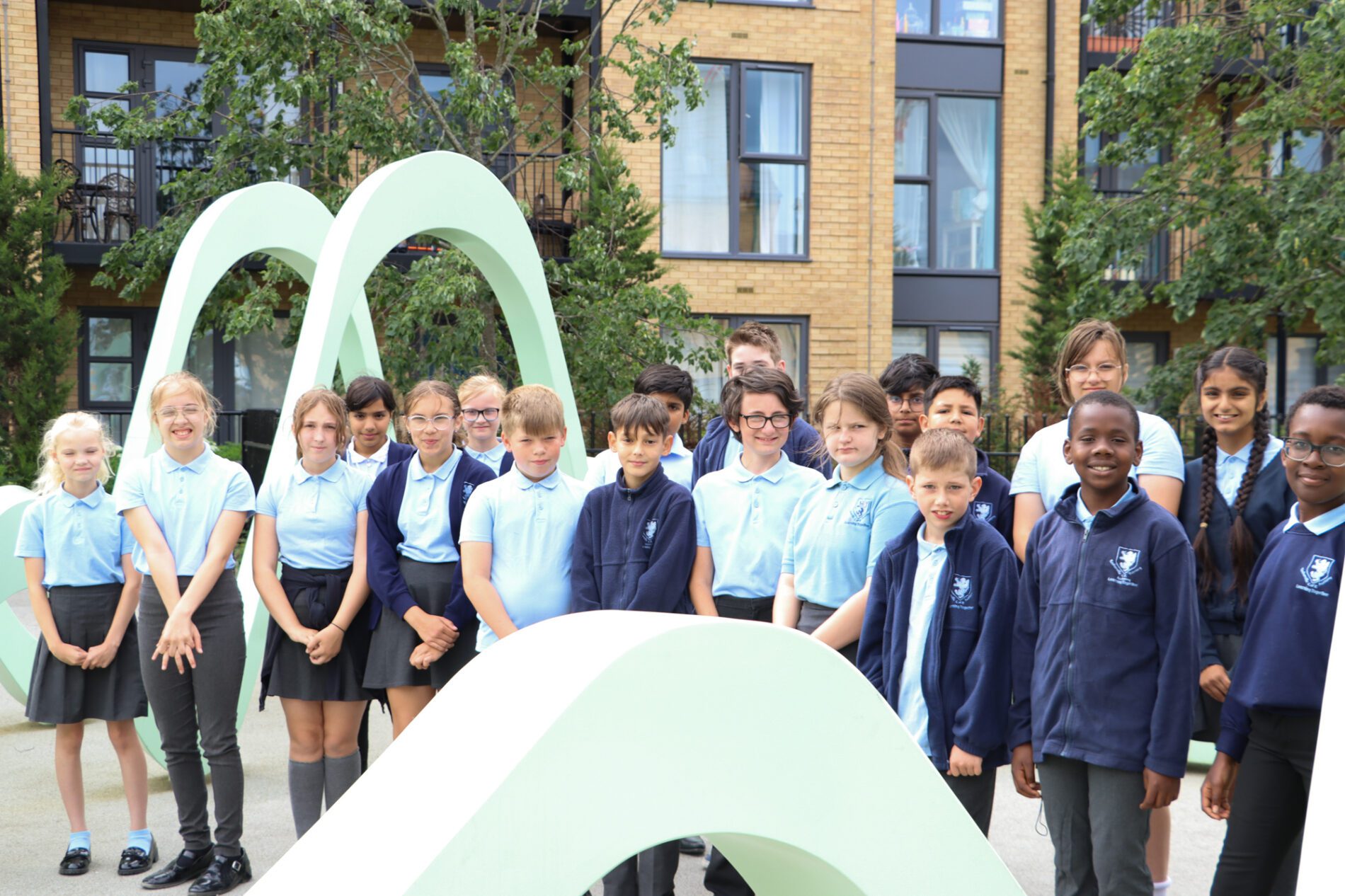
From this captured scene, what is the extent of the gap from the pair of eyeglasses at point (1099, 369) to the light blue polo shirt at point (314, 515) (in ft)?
8.93

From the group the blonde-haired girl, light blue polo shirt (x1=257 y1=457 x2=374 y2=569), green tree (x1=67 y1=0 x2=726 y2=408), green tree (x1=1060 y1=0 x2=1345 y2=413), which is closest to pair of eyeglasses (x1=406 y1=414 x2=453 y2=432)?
light blue polo shirt (x1=257 y1=457 x2=374 y2=569)

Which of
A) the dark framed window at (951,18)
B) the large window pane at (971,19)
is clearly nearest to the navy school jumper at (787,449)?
the dark framed window at (951,18)

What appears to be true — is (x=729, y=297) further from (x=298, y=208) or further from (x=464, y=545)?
(x=464, y=545)

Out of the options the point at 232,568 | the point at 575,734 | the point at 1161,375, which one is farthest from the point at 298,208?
the point at 1161,375

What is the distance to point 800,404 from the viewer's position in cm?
455

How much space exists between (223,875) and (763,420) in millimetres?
2587

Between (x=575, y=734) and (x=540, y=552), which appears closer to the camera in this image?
(x=575, y=734)

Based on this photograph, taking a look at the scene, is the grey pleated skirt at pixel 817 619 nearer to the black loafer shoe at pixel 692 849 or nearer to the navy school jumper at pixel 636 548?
the navy school jumper at pixel 636 548

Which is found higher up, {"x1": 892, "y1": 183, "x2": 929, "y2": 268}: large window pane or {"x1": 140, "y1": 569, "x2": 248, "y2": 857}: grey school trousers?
{"x1": 892, "y1": 183, "x2": 929, "y2": 268}: large window pane

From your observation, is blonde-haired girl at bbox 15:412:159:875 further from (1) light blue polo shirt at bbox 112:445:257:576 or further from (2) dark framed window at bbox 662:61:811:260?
(2) dark framed window at bbox 662:61:811:260

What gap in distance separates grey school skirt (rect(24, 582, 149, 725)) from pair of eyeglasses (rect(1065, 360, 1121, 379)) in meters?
3.83

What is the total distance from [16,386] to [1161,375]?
12.0 m

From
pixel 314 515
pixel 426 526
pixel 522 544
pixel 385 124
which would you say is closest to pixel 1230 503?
pixel 522 544

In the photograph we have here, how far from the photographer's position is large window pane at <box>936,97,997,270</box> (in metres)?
16.9
